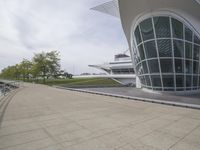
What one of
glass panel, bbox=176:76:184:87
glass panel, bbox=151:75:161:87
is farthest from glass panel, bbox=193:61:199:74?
glass panel, bbox=151:75:161:87

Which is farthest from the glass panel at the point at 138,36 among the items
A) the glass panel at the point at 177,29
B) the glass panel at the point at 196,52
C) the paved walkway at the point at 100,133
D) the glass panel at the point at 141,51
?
the paved walkway at the point at 100,133

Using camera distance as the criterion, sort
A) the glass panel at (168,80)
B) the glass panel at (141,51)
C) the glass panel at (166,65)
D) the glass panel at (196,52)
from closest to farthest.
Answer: the glass panel at (166,65) → the glass panel at (168,80) → the glass panel at (196,52) → the glass panel at (141,51)

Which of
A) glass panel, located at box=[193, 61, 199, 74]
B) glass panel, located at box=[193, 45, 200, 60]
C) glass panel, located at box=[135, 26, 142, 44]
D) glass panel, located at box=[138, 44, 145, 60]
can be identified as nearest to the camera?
glass panel, located at box=[193, 45, 200, 60]

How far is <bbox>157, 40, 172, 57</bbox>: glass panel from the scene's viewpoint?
19344mm

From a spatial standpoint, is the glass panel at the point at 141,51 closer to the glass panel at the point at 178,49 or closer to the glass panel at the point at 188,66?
the glass panel at the point at 178,49

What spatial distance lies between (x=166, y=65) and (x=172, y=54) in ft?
4.70

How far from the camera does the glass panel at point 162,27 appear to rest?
19391 millimetres

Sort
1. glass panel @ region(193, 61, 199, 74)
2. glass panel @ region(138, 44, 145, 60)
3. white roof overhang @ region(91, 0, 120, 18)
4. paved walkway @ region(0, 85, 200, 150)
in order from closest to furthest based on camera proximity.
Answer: paved walkway @ region(0, 85, 200, 150)
glass panel @ region(193, 61, 199, 74)
glass panel @ region(138, 44, 145, 60)
white roof overhang @ region(91, 0, 120, 18)

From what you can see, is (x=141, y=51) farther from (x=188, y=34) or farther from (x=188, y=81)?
(x=188, y=81)

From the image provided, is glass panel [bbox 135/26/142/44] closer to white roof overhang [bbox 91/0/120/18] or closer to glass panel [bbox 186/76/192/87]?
white roof overhang [bbox 91/0/120/18]

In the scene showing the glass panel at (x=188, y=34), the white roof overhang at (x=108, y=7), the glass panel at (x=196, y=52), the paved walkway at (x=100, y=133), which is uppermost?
the white roof overhang at (x=108, y=7)

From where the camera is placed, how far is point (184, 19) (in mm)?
19547

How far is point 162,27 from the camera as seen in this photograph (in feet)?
64.3

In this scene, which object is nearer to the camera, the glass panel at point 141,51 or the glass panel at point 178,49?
the glass panel at point 178,49
